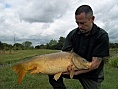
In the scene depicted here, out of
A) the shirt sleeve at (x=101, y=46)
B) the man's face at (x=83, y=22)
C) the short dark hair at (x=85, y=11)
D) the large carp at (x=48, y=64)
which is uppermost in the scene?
the short dark hair at (x=85, y=11)

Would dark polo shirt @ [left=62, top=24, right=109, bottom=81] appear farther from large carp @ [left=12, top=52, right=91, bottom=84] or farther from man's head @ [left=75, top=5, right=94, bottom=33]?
large carp @ [left=12, top=52, right=91, bottom=84]

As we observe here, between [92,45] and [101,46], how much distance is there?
0.54 feet

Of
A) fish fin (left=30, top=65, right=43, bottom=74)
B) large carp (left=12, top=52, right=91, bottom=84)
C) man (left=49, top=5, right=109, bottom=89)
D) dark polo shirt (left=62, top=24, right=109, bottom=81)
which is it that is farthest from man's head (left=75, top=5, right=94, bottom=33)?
fish fin (left=30, top=65, right=43, bottom=74)

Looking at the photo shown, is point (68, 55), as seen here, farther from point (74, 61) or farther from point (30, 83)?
point (30, 83)

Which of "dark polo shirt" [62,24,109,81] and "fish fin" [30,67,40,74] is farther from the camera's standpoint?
"dark polo shirt" [62,24,109,81]

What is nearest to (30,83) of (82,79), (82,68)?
(82,79)

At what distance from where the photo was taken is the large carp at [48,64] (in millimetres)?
4562

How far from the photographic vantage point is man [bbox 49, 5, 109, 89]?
16.5 feet

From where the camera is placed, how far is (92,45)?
5.42 m

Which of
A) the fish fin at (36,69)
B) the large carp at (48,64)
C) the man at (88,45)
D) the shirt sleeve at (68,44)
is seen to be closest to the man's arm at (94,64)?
the man at (88,45)

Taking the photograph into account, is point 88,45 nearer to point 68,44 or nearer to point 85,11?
point 68,44

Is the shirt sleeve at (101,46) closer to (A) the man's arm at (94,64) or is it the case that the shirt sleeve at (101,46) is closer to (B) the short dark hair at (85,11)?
(A) the man's arm at (94,64)

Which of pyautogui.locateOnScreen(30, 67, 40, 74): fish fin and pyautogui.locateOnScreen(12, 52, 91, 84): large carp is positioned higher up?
pyautogui.locateOnScreen(12, 52, 91, 84): large carp

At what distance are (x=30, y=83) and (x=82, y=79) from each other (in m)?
4.18
